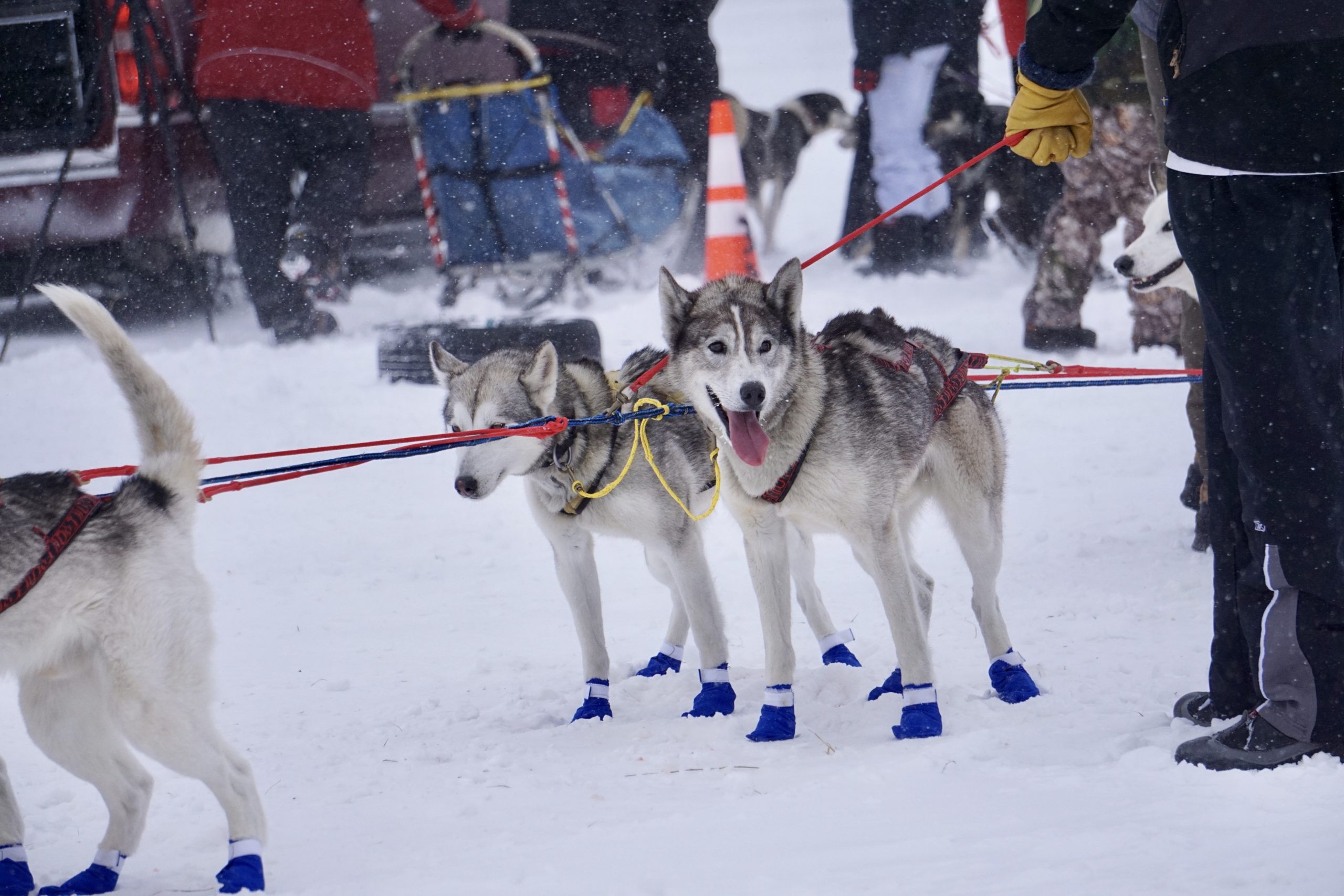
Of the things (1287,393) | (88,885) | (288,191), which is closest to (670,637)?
(88,885)

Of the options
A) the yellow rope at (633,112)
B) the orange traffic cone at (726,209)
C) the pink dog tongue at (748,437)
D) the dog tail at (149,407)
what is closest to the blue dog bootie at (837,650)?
the pink dog tongue at (748,437)

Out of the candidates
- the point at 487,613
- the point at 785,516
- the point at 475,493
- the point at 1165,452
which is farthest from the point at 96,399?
the point at 1165,452

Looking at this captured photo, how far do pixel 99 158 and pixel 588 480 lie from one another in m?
4.78

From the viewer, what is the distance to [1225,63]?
228cm

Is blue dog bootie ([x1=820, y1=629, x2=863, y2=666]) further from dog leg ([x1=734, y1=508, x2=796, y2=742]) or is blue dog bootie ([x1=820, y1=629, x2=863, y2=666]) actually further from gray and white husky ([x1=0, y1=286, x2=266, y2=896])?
gray and white husky ([x1=0, y1=286, x2=266, y2=896])

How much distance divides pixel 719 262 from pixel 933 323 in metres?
1.50

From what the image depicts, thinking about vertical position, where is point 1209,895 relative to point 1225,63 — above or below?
below

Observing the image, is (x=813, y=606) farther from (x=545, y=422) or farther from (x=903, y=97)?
(x=903, y=97)

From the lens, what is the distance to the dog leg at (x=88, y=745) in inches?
96.0

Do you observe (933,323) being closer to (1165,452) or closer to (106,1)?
(1165,452)

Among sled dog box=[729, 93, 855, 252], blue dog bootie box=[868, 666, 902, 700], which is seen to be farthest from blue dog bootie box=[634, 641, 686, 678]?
sled dog box=[729, 93, 855, 252]

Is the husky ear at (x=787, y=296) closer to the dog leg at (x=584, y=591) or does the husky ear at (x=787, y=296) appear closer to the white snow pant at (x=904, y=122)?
the dog leg at (x=584, y=591)

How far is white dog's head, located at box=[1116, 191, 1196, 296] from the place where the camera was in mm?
4484

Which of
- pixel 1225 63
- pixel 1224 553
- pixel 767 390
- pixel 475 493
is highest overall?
pixel 1225 63
